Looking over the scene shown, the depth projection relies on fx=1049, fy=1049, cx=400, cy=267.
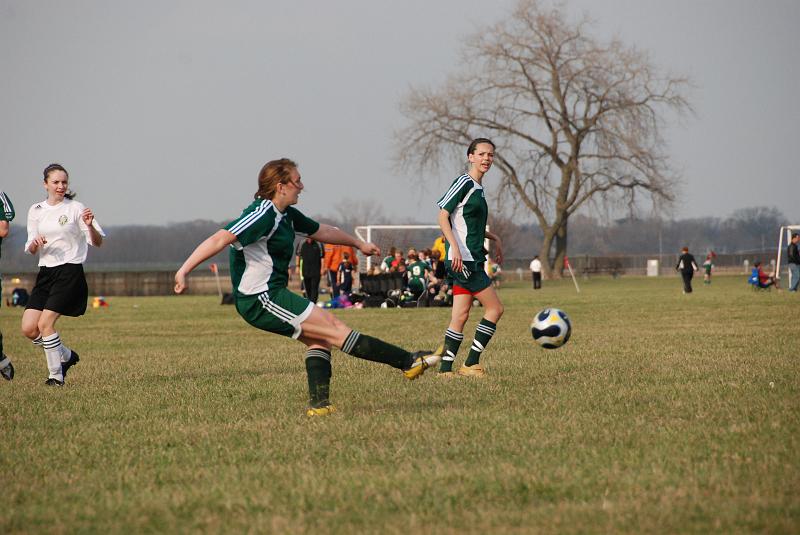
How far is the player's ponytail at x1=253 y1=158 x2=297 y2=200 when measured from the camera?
6996 mm

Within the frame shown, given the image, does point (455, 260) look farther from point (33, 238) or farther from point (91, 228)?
point (33, 238)

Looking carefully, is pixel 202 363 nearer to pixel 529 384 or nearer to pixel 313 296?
pixel 529 384

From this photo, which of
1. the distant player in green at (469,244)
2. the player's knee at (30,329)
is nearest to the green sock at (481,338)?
the distant player in green at (469,244)

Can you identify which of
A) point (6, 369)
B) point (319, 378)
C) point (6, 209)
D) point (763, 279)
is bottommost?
point (6, 369)

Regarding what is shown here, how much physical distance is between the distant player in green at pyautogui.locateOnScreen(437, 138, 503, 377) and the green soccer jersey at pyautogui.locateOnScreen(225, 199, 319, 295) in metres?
2.54

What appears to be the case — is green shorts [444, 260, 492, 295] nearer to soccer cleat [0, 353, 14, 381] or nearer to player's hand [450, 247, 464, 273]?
player's hand [450, 247, 464, 273]

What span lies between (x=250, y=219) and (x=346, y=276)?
24077mm

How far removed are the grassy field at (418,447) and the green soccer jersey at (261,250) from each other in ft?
3.08

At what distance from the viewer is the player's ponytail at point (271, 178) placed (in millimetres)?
6996

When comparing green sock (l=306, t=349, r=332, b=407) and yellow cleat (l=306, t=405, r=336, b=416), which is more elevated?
green sock (l=306, t=349, r=332, b=407)

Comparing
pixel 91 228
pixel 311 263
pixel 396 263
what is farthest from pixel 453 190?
pixel 396 263

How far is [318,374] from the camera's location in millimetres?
7238

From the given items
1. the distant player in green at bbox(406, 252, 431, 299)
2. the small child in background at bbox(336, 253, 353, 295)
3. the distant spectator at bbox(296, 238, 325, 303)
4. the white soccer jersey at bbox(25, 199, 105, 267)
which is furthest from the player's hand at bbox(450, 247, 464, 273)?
the small child in background at bbox(336, 253, 353, 295)

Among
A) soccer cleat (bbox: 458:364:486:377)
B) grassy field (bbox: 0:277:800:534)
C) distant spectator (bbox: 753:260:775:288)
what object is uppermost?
distant spectator (bbox: 753:260:775:288)
